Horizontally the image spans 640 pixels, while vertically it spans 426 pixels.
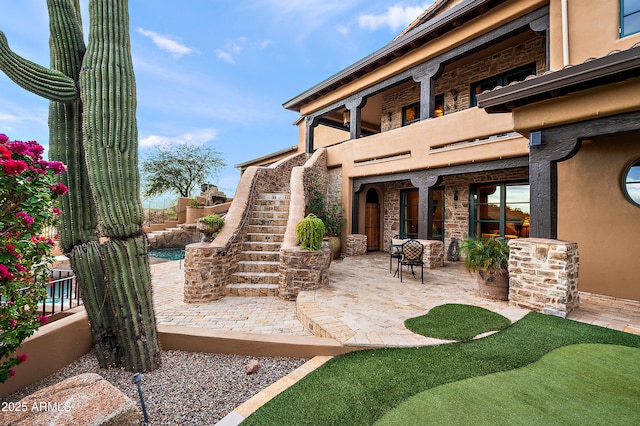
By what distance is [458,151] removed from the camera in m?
7.28

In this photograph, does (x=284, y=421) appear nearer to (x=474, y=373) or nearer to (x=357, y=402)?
(x=357, y=402)

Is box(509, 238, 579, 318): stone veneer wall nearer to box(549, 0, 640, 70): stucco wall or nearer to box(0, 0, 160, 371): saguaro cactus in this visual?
box(549, 0, 640, 70): stucco wall

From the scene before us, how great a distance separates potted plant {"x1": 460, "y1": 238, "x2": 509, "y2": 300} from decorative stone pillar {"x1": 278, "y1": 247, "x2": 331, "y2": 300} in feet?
9.75

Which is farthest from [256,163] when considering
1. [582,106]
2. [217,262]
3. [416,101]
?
[582,106]

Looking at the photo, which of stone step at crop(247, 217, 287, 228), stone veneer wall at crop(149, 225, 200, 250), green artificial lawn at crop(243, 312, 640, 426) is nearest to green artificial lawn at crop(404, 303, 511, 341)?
green artificial lawn at crop(243, 312, 640, 426)

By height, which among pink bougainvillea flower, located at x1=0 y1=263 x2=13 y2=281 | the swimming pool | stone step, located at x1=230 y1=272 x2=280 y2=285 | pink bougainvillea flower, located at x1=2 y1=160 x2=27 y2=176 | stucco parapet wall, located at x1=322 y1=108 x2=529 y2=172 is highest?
stucco parapet wall, located at x1=322 y1=108 x2=529 y2=172

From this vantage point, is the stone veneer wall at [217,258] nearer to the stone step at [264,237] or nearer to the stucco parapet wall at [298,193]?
the stone step at [264,237]

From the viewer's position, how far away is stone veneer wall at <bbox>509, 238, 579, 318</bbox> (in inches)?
165

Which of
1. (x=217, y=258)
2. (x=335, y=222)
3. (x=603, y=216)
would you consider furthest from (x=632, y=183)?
(x=217, y=258)

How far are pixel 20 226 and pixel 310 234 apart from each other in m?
4.21

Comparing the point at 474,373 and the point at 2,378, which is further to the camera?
the point at 474,373

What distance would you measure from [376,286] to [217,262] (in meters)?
3.47

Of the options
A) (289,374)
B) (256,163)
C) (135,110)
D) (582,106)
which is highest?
(256,163)

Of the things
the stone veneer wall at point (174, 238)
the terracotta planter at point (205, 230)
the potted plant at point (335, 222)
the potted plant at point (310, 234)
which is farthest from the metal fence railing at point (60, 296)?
the stone veneer wall at point (174, 238)
